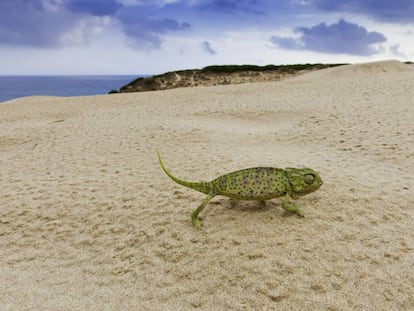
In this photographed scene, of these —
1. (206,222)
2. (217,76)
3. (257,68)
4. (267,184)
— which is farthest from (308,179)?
(257,68)

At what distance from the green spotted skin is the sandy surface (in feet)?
1.97

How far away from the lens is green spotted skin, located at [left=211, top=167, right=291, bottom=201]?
239 inches

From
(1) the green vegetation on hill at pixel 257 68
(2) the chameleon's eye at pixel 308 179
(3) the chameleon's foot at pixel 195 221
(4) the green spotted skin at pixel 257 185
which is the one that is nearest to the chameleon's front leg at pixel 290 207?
(4) the green spotted skin at pixel 257 185

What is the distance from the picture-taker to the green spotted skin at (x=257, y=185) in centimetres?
607

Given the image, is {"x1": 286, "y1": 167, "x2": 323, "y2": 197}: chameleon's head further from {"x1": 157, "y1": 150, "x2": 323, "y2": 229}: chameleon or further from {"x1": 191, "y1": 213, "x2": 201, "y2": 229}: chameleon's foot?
{"x1": 191, "y1": 213, "x2": 201, "y2": 229}: chameleon's foot

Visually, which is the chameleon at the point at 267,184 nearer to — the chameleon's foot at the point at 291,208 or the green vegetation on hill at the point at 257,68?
the chameleon's foot at the point at 291,208

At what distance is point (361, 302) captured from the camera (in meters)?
4.82

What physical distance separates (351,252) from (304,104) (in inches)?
506

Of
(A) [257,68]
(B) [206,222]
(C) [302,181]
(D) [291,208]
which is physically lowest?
(B) [206,222]

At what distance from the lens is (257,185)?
6.08 meters

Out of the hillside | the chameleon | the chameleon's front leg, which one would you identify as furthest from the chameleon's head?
the hillside

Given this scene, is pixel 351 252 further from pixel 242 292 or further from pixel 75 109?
pixel 75 109

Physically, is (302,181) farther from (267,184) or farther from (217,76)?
(217,76)

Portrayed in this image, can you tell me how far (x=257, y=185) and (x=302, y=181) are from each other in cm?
78
